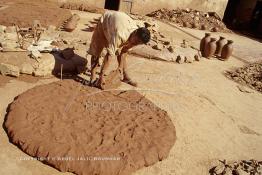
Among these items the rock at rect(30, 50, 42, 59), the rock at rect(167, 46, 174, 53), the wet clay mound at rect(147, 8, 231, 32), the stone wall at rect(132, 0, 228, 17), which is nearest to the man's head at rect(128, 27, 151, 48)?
the rock at rect(30, 50, 42, 59)

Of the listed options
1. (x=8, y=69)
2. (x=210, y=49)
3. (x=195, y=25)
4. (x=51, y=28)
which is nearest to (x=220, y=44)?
(x=210, y=49)

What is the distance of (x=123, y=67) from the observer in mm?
5566

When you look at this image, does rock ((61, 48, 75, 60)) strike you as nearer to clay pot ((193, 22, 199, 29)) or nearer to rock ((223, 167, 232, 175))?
rock ((223, 167, 232, 175))

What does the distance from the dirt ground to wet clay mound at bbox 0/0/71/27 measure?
1.01m

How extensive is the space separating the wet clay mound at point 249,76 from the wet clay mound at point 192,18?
4.15 meters

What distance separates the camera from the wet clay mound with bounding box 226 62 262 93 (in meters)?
7.11

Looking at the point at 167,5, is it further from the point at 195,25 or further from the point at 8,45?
the point at 8,45

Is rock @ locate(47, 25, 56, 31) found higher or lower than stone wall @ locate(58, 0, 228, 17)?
lower

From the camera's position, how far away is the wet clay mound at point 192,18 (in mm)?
11953

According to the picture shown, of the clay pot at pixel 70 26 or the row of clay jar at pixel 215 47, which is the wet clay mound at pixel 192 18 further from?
the clay pot at pixel 70 26

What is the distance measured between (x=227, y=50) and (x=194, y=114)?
4.00 m

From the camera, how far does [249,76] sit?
765 cm

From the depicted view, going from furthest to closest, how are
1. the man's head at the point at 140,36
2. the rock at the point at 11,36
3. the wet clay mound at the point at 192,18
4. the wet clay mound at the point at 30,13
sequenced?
A: the wet clay mound at the point at 192,18 < the wet clay mound at the point at 30,13 < the rock at the point at 11,36 < the man's head at the point at 140,36

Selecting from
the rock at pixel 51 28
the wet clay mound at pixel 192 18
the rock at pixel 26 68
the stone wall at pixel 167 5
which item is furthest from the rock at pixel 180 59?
the wet clay mound at pixel 192 18
